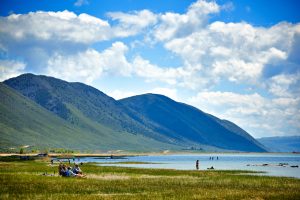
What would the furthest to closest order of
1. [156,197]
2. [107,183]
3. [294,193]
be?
[107,183] < [294,193] < [156,197]

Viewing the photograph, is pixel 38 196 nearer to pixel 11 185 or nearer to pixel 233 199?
pixel 11 185

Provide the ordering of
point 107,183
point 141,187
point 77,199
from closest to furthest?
point 77,199, point 141,187, point 107,183

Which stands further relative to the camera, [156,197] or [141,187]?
[141,187]

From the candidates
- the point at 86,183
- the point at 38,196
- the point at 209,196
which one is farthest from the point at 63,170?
the point at 209,196

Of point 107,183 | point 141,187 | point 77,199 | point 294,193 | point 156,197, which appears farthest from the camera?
point 107,183

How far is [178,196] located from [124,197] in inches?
226

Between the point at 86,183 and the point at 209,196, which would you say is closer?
the point at 209,196

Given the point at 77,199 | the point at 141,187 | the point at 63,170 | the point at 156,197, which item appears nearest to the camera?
the point at 77,199

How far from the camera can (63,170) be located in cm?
7012

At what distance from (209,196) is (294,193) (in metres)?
10.4

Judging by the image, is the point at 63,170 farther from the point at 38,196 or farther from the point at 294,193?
the point at 294,193

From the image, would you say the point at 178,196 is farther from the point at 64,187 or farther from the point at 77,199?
the point at 64,187

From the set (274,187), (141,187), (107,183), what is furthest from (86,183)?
(274,187)

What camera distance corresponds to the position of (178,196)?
46.0 meters
